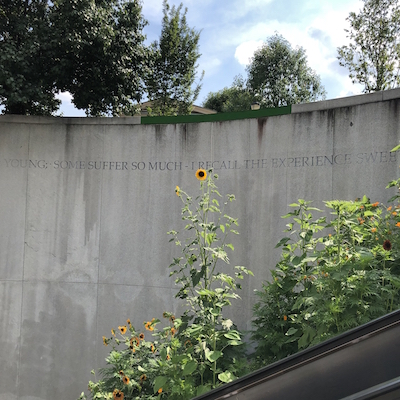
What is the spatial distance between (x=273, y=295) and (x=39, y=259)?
13.4 feet

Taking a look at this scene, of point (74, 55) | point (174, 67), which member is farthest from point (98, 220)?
point (174, 67)

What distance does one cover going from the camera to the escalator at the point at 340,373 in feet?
2.98

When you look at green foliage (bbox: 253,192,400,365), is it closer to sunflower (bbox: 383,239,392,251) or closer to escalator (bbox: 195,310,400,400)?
sunflower (bbox: 383,239,392,251)

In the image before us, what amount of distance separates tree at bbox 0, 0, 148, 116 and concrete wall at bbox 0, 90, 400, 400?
0.74 metres

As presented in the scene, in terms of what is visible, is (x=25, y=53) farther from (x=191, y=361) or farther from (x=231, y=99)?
(x=231, y=99)

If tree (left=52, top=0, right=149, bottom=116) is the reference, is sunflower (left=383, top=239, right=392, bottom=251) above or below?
A: below

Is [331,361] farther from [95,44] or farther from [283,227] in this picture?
[95,44]

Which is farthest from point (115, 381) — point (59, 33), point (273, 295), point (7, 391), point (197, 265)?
point (59, 33)

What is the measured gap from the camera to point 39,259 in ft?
19.5

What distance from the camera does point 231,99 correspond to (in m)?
28.6

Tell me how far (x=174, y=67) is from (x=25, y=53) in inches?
497

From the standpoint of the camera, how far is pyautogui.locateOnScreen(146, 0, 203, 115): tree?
17750mm

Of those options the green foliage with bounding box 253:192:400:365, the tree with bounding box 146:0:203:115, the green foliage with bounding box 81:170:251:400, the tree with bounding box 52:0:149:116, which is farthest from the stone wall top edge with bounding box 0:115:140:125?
the tree with bounding box 146:0:203:115

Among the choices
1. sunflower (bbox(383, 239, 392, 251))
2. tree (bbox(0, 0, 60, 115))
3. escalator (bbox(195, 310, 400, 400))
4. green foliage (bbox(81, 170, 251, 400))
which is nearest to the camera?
escalator (bbox(195, 310, 400, 400))
